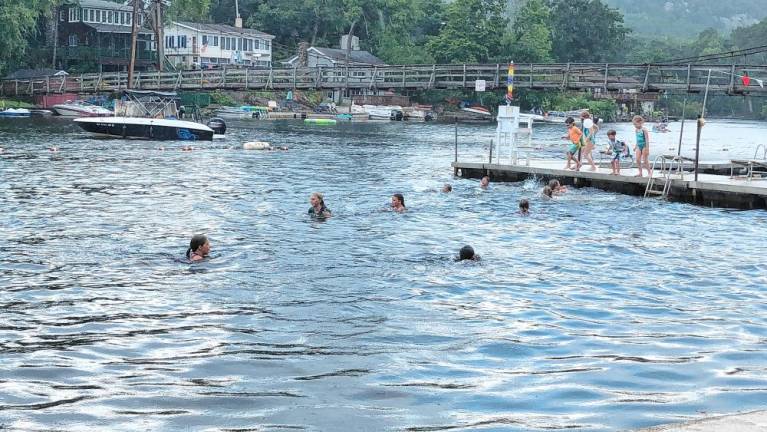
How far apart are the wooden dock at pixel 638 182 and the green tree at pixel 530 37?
90021mm

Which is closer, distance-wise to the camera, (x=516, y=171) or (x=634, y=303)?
(x=634, y=303)

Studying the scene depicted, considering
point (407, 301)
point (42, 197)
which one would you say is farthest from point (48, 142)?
point (407, 301)

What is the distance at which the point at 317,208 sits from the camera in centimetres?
2848

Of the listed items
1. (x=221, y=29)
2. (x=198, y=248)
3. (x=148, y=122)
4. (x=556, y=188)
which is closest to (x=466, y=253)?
(x=198, y=248)

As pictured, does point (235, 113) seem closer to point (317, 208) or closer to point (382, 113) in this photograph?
point (382, 113)

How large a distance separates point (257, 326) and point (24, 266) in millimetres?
6707

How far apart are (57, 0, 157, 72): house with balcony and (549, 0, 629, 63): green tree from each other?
215ft

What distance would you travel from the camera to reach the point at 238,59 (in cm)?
12200

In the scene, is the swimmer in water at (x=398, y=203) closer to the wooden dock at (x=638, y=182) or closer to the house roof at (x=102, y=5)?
the wooden dock at (x=638, y=182)

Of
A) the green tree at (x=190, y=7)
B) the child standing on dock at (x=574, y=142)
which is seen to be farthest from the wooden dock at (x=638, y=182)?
the green tree at (x=190, y=7)

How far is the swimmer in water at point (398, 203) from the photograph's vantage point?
98.9ft

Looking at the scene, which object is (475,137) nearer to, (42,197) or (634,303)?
(42,197)

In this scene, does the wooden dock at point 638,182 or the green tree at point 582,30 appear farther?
the green tree at point 582,30

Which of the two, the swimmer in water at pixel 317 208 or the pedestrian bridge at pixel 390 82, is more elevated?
the pedestrian bridge at pixel 390 82
